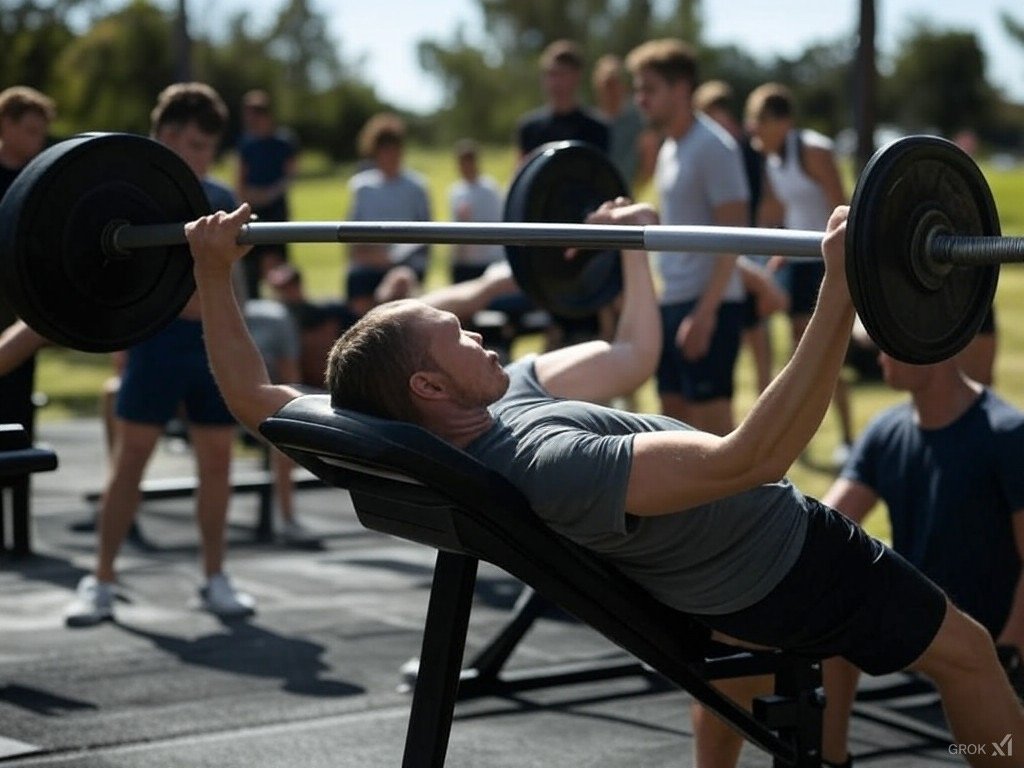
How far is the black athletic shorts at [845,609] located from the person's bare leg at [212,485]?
2676 mm

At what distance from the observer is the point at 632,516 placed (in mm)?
2723

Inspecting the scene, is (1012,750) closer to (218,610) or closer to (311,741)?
(311,741)

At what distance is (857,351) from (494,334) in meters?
3.74

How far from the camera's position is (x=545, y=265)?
3.95 meters

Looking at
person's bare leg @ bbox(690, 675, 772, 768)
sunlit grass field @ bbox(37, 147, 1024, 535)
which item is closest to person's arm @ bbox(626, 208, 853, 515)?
person's bare leg @ bbox(690, 675, 772, 768)

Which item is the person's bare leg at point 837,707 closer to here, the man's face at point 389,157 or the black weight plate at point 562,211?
the black weight plate at point 562,211

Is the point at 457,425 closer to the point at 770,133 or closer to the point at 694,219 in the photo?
the point at 694,219

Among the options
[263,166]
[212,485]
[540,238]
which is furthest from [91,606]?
[263,166]

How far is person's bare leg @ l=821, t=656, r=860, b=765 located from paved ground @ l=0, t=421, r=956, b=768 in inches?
10.9

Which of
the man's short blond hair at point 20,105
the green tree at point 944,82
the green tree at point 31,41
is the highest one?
the green tree at point 944,82

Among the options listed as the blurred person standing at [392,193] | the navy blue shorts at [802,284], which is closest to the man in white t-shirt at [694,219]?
the navy blue shorts at [802,284]

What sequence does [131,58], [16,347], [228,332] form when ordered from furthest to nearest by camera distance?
1. [131,58]
2. [16,347]
3. [228,332]

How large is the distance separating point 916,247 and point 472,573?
35.3 inches

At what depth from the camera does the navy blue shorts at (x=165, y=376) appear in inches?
203
